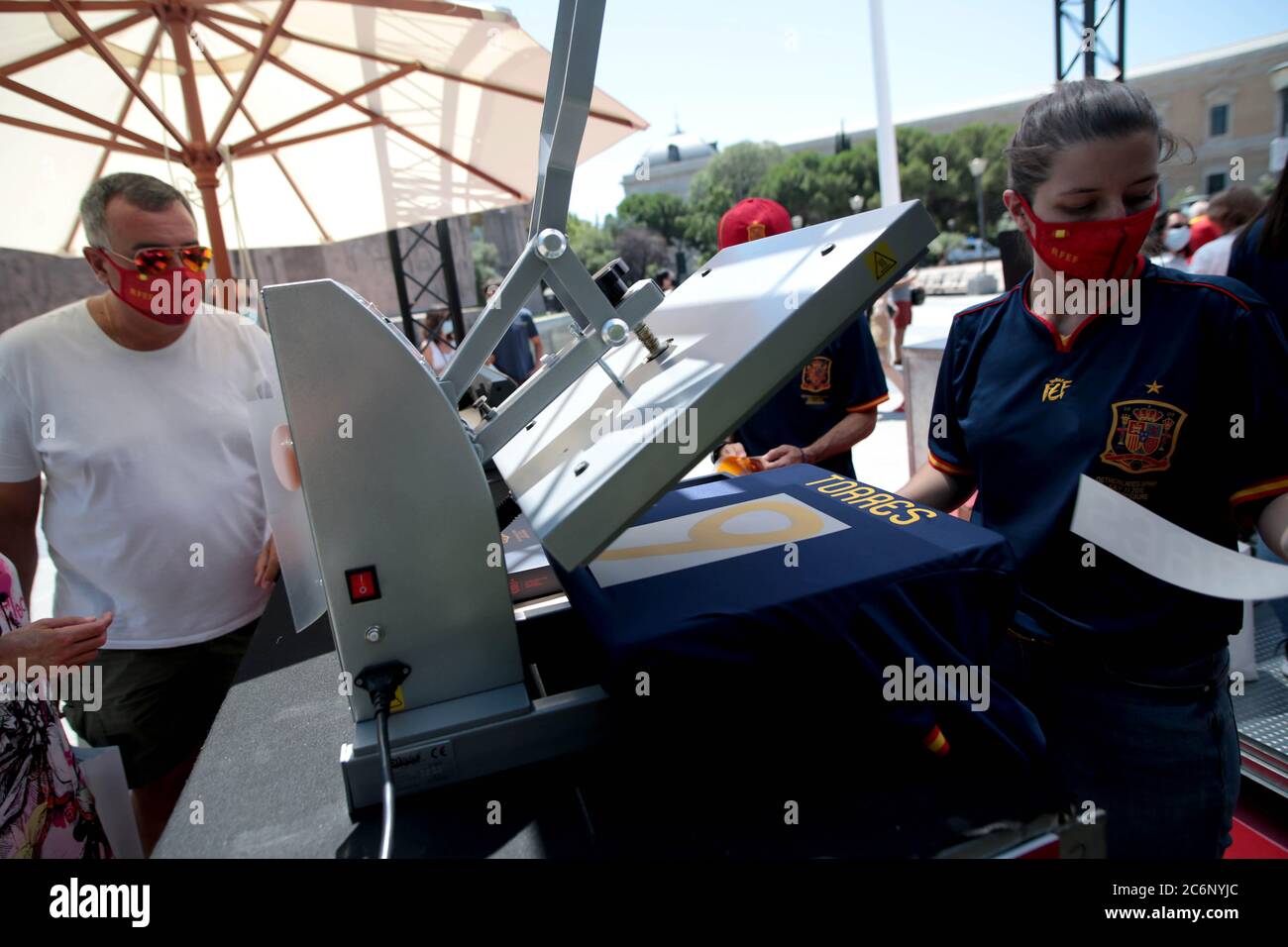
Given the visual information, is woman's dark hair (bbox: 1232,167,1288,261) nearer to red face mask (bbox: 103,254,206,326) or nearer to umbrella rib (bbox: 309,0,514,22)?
red face mask (bbox: 103,254,206,326)

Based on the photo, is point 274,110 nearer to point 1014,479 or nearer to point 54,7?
point 54,7

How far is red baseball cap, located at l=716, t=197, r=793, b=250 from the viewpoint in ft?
7.86

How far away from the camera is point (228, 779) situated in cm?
104

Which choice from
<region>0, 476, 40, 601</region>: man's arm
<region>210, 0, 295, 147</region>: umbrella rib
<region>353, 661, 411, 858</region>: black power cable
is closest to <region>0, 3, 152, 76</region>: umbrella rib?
<region>210, 0, 295, 147</region>: umbrella rib

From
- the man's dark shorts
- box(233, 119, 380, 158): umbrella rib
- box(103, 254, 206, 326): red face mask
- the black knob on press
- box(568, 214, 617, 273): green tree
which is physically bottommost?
the man's dark shorts

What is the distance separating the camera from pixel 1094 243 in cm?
110

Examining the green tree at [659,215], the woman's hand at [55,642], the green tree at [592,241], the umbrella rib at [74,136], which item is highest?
the green tree at [659,215]

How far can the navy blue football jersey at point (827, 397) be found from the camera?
2367 mm

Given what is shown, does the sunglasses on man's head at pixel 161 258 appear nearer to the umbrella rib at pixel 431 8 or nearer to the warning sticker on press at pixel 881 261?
the warning sticker on press at pixel 881 261

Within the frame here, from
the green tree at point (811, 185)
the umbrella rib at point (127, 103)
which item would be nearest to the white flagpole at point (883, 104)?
the umbrella rib at point (127, 103)

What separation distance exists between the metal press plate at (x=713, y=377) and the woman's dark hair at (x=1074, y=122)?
44 cm

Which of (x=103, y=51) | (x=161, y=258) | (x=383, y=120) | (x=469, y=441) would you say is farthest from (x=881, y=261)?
(x=383, y=120)
